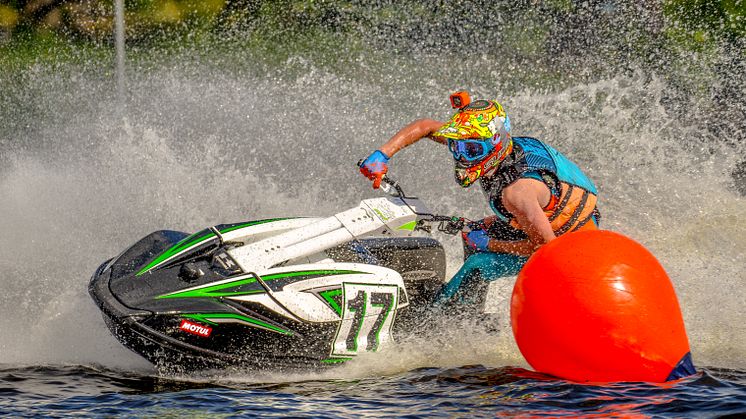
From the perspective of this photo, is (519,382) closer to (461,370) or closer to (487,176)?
(461,370)

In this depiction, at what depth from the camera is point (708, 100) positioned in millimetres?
13438

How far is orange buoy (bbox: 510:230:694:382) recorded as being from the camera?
201 inches

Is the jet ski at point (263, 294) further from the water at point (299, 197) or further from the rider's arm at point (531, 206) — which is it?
the rider's arm at point (531, 206)

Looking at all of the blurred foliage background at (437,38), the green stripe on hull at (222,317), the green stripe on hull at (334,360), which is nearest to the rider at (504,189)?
the green stripe on hull at (334,360)

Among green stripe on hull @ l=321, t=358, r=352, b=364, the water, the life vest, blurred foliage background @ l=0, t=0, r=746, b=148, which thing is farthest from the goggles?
blurred foliage background @ l=0, t=0, r=746, b=148

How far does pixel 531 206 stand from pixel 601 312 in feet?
2.90

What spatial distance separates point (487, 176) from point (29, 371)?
3295mm

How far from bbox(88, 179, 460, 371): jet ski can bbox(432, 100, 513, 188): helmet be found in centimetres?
40

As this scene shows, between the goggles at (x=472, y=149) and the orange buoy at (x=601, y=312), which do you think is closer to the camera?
the orange buoy at (x=601, y=312)

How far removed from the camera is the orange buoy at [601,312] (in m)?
5.10

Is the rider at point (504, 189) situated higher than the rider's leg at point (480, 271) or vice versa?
the rider at point (504, 189)

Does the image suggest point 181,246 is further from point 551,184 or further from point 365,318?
point 551,184

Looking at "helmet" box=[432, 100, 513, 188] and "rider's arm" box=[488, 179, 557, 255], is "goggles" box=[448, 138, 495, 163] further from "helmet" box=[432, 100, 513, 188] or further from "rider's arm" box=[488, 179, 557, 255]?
"rider's arm" box=[488, 179, 557, 255]

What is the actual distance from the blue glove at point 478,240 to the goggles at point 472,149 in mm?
647
